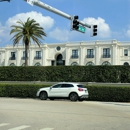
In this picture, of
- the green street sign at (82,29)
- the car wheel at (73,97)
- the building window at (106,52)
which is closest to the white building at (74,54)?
the building window at (106,52)

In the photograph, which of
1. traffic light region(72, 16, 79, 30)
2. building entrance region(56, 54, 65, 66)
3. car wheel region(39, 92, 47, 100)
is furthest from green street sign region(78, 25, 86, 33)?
building entrance region(56, 54, 65, 66)

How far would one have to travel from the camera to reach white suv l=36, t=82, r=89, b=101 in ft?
78.8

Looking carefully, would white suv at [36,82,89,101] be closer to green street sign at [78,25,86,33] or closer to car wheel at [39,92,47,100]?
car wheel at [39,92,47,100]

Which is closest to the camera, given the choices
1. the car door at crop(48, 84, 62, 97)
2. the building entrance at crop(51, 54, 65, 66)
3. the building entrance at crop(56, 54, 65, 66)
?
the car door at crop(48, 84, 62, 97)

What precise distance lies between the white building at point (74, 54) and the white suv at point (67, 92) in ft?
176

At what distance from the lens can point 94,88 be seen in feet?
88.9

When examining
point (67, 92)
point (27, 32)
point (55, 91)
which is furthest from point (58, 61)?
point (67, 92)

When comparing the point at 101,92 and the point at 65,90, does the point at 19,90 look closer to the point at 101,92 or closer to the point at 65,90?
the point at 65,90

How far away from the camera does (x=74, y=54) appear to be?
82.1 metres

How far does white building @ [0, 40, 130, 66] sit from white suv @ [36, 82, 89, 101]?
53623 mm

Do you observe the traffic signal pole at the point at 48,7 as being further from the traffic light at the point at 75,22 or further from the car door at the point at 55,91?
the car door at the point at 55,91

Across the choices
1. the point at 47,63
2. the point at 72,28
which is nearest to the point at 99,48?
the point at 47,63

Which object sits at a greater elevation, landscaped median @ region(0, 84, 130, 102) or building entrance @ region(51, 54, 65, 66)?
building entrance @ region(51, 54, 65, 66)

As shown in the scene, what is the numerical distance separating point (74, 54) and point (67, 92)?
57997 millimetres
